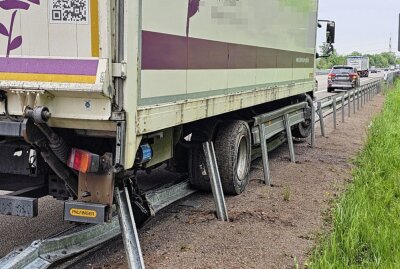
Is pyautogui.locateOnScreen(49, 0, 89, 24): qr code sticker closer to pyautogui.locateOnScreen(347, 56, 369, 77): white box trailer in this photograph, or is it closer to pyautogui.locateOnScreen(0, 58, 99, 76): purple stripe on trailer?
pyautogui.locateOnScreen(0, 58, 99, 76): purple stripe on trailer

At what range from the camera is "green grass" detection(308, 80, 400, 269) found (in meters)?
4.57

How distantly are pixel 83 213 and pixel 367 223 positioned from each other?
2.93 m

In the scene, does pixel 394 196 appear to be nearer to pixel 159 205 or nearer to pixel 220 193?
pixel 220 193

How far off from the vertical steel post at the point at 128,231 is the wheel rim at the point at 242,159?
303cm

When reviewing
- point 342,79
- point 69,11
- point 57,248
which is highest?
point 69,11

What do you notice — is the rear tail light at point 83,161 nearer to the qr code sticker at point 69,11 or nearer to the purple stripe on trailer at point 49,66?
the purple stripe on trailer at point 49,66

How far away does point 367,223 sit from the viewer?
17.6 ft

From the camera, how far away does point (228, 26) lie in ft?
19.0

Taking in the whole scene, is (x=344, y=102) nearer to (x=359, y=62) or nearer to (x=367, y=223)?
(x=367, y=223)

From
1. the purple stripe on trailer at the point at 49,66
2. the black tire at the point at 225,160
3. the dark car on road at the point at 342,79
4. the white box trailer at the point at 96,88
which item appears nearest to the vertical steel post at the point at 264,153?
the black tire at the point at 225,160

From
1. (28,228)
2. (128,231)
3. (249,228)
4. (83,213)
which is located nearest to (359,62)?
(249,228)

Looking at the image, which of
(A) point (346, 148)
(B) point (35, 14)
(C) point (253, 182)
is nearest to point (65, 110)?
(B) point (35, 14)

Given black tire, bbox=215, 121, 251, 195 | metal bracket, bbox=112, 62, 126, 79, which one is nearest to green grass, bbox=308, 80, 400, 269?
black tire, bbox=215, 121, 251, 195

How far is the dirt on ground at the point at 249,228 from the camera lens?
468 cm
